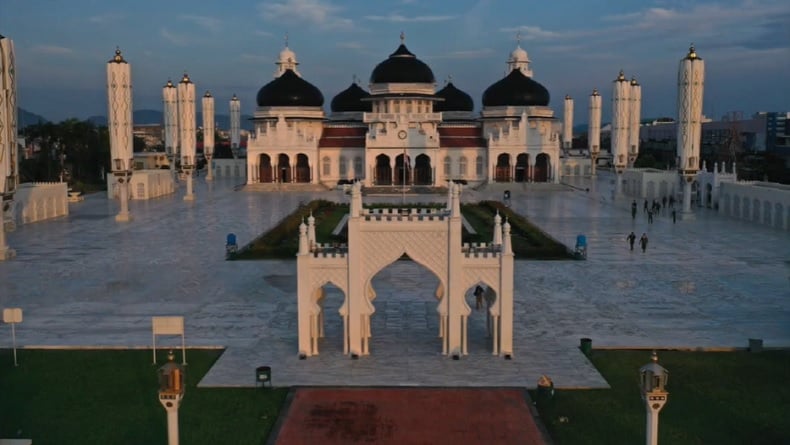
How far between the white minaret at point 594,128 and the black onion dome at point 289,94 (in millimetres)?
22110

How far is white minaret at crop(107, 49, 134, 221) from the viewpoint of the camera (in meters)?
36.2

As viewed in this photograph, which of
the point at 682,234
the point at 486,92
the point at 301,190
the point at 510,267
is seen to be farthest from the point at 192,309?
the point at 486,92

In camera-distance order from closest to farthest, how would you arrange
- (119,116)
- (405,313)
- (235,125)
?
(405,313), (119,116), (235,125)

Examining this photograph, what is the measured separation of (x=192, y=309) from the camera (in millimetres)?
16953

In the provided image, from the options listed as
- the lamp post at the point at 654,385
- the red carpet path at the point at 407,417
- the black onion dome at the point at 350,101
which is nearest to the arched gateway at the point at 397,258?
the red carpet path at the point at 407,417

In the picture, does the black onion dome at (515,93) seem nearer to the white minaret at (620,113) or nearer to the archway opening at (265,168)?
the white minaret at (620,113)

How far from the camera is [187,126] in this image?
48031mm

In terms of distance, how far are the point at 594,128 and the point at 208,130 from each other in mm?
31565

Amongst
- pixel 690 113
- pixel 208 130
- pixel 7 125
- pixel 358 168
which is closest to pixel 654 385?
pixel 7 125

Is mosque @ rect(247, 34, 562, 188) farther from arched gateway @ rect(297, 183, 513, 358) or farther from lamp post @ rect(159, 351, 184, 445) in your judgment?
lamp post @ rect(159, 351, 184, 445)

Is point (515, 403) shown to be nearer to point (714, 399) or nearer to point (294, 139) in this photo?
point (714, 399)

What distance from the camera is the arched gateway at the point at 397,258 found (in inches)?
512

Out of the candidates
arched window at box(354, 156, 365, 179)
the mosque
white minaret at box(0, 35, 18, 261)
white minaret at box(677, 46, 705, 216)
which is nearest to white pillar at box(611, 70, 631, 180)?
the mosque

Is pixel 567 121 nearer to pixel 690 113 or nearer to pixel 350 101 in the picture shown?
pixel 350 101
